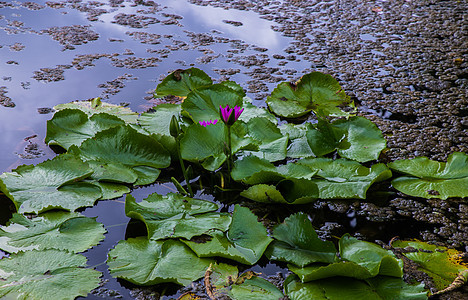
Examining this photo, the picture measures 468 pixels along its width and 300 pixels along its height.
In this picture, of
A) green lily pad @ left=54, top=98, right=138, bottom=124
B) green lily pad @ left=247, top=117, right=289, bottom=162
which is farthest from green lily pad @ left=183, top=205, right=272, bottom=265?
green lily pad @ left=54, top=98, right=138, bottom=124

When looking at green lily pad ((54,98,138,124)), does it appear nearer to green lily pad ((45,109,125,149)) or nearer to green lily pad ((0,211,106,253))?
green lily pad ((45,109,125,149))

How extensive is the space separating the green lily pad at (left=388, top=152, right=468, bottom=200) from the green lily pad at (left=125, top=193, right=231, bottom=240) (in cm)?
68

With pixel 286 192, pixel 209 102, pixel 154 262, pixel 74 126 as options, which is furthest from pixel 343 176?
pixel 74 126

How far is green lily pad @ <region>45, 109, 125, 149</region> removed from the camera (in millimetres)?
1781

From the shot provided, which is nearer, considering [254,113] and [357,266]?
[357,266]

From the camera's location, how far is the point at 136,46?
2764 mm

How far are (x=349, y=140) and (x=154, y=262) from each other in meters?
0.96

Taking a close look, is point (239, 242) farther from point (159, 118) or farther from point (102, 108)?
point (102, 108)

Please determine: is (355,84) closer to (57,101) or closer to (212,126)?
(212,126)

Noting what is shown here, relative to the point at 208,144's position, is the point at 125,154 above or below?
below

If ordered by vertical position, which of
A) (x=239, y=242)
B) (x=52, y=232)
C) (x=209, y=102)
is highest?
(x=209, y=102)

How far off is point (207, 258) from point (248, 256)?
0.12m

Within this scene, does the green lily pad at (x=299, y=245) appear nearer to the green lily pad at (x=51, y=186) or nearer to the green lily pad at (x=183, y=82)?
the green lily pad at (x=51, y=186)

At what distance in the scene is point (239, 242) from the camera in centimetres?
132
